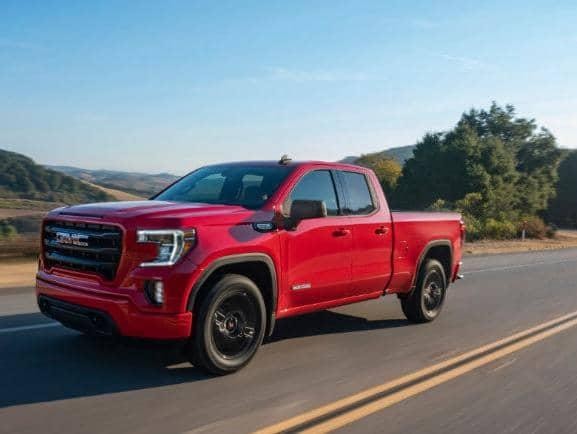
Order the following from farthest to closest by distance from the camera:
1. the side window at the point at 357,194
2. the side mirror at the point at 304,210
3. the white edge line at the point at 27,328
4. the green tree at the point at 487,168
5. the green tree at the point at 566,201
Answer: the green tree at the point at 566,201, the green tree at the point at 487,168, the side window at the point at 357,194, the white edge line at the point at 27,328, the side mirror at the point at 304,210

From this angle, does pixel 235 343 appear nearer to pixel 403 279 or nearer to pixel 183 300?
pixel 183 300

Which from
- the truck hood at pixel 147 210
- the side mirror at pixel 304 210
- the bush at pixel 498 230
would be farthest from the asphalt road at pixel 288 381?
the bush at pixel 498 230

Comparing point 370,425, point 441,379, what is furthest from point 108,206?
point 441,379

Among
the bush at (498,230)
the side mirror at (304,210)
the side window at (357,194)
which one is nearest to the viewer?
the side mirror at (304,210)

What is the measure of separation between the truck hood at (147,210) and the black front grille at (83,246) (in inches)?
4.2

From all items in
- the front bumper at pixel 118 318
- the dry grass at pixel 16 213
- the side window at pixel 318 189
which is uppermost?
the side window at pixel 318 189

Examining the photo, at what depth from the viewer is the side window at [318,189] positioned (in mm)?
6320

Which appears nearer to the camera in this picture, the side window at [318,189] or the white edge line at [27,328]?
the side window at [318,189]

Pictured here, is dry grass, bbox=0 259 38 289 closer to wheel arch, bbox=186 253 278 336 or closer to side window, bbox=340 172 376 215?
wheel arch, bbox=186 253 278 336

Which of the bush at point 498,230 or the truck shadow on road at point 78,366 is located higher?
the truck shadow on road at point 78,366

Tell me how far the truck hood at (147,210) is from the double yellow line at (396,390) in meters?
1.88

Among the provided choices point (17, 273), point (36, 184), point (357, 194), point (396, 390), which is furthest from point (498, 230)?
point (396, 390)

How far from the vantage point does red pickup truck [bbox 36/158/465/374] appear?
16.4 feet

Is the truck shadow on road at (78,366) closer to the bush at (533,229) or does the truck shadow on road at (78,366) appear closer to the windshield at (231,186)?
the windshield at (231,186)
